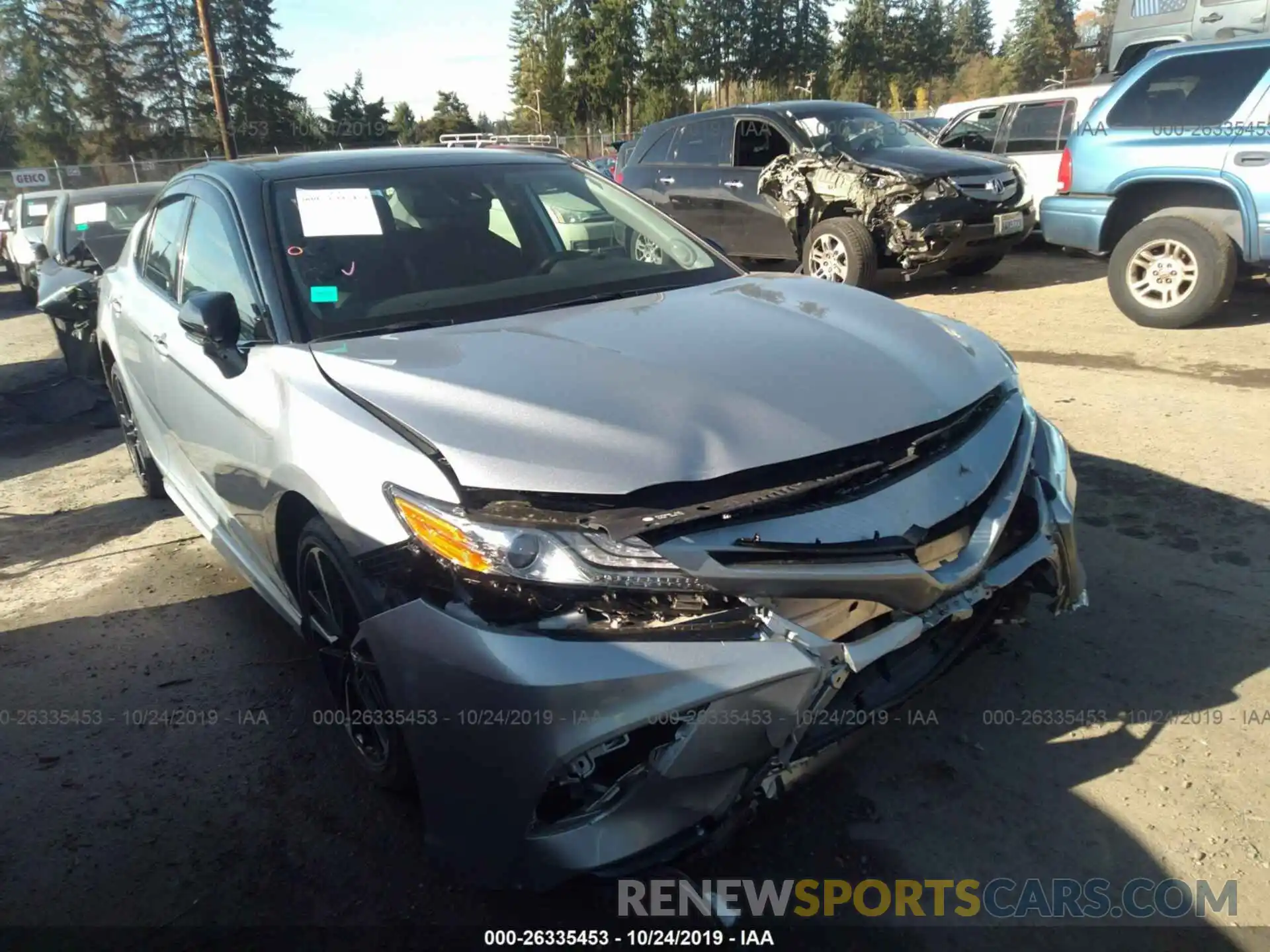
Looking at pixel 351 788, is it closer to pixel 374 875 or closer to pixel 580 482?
pixel 374 875

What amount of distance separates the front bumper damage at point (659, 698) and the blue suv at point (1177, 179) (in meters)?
5.90

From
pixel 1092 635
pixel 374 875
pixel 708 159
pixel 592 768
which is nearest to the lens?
pixel 592 768

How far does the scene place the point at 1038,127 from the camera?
10.2 meters

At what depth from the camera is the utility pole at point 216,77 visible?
18188 mm

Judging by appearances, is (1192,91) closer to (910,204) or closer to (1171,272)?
(1171,272)

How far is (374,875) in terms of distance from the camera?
2324mm

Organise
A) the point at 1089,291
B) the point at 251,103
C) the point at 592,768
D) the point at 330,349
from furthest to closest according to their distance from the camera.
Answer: the point at 251,103 < the point at 1089,291 < the point at 330,349 < the point at 592,768

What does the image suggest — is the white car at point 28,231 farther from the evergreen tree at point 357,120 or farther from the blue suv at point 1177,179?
the evergreen tree at point 357,120

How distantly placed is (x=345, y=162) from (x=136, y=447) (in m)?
2.56

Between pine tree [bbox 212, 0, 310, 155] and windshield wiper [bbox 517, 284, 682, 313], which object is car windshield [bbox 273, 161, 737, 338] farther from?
pine tree [bbox 212, 0, 310, 155]

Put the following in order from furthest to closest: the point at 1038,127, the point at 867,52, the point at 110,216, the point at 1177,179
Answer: the point at 867,52 < the point at 1038,127 < the point at 110,216 < the point at 1177,179

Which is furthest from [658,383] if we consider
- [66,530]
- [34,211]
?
[34,211]

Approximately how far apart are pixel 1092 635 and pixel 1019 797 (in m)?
0.91

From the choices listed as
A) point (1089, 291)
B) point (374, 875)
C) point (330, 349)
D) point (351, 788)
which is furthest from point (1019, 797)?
point (1089, 291)
